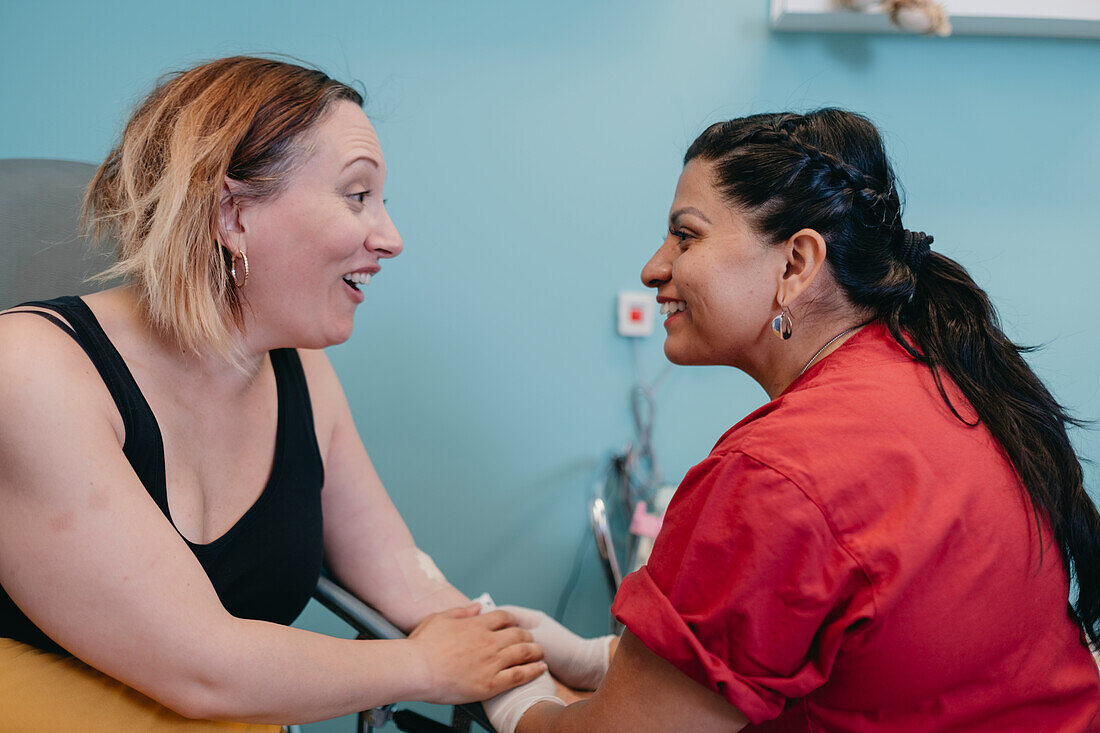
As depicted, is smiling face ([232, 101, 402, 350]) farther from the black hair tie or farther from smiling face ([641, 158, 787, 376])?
the black hair tie

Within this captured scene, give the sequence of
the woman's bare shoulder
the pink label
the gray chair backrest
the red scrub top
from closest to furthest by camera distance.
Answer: the red scrub top < the woman's bare shoulder < the gray chair backrest < the pink label

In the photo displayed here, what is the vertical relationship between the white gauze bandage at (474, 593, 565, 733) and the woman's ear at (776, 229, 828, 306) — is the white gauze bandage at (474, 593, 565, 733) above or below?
below

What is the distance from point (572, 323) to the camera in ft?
5.73

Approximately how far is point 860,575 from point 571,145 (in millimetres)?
1183

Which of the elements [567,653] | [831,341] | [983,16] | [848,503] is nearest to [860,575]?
[848,503]

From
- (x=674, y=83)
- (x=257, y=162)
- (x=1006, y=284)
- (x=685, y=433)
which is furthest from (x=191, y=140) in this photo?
(x=1006, y=284)

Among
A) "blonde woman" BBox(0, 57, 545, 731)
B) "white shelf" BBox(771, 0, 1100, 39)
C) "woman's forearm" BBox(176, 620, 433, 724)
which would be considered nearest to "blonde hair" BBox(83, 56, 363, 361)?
"blonde woman" BBox(0, 57, 545, 731)

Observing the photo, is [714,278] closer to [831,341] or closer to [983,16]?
[831,341]

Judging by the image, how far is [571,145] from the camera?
5.55 ft

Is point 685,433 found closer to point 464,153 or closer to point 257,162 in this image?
point 464,153

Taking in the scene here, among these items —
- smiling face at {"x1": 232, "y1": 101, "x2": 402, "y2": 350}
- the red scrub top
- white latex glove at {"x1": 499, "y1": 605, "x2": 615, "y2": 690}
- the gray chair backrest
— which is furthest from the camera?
white latex glove at {"x1": 499, "y1": 605, "x2": 615, "y2": 690}

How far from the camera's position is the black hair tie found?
97 centimetres

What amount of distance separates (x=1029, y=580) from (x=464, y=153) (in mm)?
1267

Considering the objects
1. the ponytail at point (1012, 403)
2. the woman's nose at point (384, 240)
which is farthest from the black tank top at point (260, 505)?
the ponytail at point (1012, 403)
